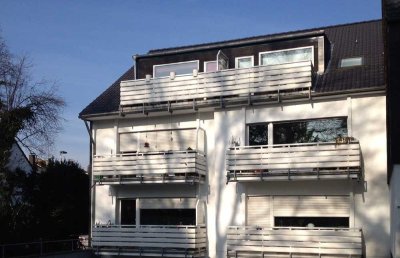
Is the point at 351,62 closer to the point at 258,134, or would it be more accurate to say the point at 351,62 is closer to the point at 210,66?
the point at 258,134

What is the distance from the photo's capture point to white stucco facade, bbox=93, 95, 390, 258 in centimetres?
1764

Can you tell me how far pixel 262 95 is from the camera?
19.5 metres

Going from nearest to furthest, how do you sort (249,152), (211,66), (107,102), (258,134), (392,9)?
(392,9)
(249,152)
(258,134)
(211,66)
(107,102)

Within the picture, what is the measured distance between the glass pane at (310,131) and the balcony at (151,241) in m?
4.30

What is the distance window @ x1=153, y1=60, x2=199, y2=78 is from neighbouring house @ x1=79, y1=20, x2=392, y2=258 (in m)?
0.04

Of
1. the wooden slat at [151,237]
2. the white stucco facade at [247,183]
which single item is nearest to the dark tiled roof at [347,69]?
the white stucco facade at [247,183]

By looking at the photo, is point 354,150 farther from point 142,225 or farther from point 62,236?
point 62,236

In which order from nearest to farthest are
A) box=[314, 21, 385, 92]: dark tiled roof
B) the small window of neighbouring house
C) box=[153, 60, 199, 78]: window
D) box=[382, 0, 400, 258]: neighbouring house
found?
box=[382, 0, 400, 258]: neighbouring house → box=[314, 21, 385, 92]: dark tiled roof → the small window of neighbouring house → box=[153, 60, 199, 78]: window

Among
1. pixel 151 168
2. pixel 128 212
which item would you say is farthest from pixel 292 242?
pixel 128 212

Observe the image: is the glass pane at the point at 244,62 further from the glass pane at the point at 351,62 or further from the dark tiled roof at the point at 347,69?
the glass pane at the point at 351,62

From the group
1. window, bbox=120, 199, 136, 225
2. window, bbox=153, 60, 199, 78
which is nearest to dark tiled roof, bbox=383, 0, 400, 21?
window, bbox=153, 60, 199, 78

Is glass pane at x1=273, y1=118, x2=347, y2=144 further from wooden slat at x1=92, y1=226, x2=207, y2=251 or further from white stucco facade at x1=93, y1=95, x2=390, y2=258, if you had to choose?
wooden slat at x1=92, y1=226, x2=207, y2=251

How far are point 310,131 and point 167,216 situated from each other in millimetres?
6172

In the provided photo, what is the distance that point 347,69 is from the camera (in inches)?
774
